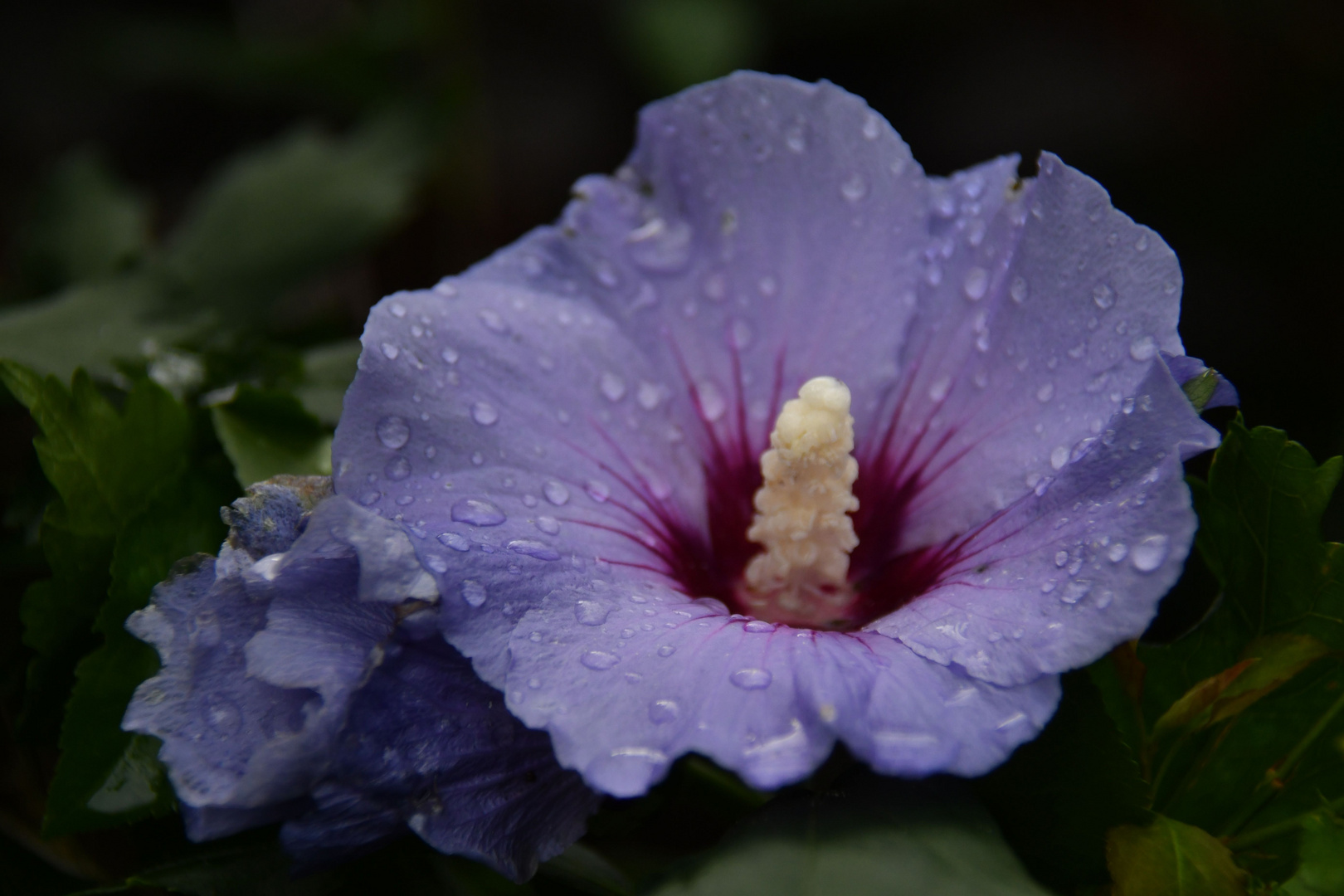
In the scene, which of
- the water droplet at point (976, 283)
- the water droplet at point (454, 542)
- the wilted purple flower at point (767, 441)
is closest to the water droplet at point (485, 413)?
the wilted purple flower at point (767, 441)

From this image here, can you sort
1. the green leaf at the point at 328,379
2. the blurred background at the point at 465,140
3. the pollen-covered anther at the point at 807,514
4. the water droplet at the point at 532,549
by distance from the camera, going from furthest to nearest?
the blurred background at the point at 465,140 < the green leaf at the point at 328,379 < the pollen-covered anther at the point at 807,514 < the water droplet at the point at 532,549

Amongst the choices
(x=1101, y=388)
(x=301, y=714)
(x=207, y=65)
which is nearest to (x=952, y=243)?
(x=1101, y=388)

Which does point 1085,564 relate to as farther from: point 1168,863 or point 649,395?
point 649,395

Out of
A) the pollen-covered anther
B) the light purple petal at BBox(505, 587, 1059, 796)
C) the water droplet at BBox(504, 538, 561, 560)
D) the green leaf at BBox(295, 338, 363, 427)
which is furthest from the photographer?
the green leaf at BBox(295, 338, 363, 427)

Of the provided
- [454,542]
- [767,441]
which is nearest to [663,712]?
[454,542]

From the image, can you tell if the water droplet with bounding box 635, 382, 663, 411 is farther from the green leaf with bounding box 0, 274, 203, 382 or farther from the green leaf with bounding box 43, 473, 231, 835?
the green leaf with bounding box 0, 274, 203, 382

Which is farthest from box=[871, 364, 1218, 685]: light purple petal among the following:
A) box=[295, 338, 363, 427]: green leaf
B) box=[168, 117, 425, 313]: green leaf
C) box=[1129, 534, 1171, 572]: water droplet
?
box=[168, 117, 425, 313]: green leaf

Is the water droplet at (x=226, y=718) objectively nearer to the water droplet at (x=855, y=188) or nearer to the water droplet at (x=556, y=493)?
the water droplet at (x=556, y=493)
